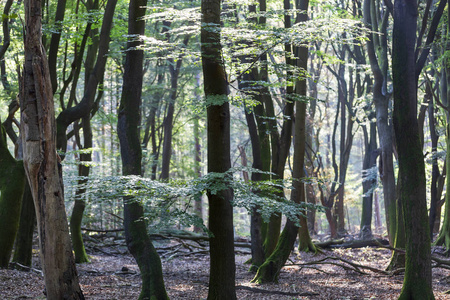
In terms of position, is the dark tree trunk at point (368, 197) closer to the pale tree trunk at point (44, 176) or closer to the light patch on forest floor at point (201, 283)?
the light patch on forest floor at point (201, 283)

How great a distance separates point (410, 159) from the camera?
7.16m

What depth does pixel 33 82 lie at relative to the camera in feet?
18.5

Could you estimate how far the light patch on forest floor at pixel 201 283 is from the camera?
8.27m

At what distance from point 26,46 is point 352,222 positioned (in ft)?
170

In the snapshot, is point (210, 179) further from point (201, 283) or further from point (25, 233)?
point (25, 233)

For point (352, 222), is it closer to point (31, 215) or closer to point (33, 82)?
point (31, 215)

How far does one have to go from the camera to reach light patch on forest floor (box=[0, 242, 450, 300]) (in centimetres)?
827

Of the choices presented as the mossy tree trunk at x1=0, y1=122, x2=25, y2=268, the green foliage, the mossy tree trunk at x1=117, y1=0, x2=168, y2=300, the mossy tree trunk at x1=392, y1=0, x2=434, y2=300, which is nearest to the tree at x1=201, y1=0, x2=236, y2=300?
the green foliage

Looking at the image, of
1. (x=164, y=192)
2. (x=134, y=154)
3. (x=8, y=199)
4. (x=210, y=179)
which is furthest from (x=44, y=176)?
(x=8, y=199)

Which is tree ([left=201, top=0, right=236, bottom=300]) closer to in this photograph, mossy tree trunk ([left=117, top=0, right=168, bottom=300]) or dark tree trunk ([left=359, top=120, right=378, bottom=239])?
mossy tree trunk ([left=117, top=0, right=168, bottom=300])

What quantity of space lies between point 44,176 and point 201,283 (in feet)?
17.2

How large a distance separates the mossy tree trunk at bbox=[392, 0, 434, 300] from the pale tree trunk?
508 cm

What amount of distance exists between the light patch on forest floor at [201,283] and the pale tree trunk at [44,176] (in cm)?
222

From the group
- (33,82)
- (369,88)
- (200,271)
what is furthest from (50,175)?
(369,88)
